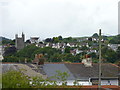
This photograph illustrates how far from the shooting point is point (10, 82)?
1457 centimetres

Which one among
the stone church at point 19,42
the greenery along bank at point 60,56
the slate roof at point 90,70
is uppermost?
the stone church at point 19,42

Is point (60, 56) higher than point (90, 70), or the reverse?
point (60, 56)

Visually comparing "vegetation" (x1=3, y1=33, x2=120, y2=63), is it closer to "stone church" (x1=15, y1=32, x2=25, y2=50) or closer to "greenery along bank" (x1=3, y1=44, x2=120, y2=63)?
"greenery along bank" (x1=3, y1=44, x2=120, y2=63)

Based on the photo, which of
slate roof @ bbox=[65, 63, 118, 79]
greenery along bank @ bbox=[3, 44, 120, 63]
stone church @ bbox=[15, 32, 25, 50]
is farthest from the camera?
stone church @ bbox=[15, 32, 25, 50]

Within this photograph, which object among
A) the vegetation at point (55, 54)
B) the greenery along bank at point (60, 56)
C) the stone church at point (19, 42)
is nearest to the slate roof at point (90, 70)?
the vegetation at point (55, 54)

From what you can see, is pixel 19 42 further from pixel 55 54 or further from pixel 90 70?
pixel 90 70

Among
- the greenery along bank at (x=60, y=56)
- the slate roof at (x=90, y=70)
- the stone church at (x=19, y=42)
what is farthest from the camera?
the stone church at (x=19, y=42)

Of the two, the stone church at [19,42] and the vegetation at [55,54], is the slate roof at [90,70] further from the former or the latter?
the stone church at [19,42]

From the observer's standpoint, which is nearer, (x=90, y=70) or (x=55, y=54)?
(x=90, y=70)

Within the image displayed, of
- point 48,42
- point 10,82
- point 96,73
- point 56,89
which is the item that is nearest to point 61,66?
point 96,73

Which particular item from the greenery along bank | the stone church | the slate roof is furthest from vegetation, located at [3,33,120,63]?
the stone church

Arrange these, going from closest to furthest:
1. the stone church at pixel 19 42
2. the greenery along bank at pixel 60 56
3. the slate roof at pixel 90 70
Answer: the slate roof at pixel 90 70, the greenery along bank at pixel 60 56, the stone church at pixel 19 42

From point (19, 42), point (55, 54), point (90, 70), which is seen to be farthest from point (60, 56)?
point (19, 42)

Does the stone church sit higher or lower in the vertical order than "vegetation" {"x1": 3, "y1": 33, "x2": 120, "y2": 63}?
higher
